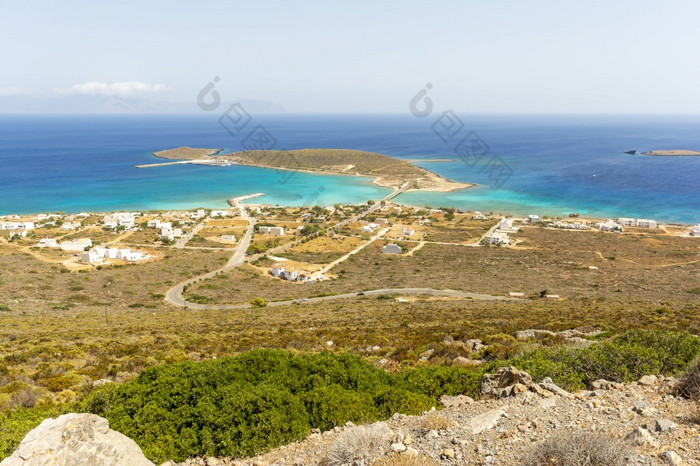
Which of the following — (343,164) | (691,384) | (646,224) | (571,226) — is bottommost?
(571,226)

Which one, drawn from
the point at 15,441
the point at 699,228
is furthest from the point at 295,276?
the point at 699,228

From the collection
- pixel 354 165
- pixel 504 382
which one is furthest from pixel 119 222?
pixel 354 165

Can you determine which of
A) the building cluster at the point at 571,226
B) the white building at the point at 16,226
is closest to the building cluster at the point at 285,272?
the white building at the point at 16,226

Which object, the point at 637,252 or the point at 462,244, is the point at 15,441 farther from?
the point at 637,252

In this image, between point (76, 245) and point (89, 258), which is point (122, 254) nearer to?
point (89, 258)

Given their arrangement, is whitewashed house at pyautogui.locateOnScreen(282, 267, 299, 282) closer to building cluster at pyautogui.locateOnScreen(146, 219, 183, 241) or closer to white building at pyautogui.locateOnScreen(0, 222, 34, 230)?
building cluster at pyautogui.locateOnScreen(146, 219, 183, 241)
